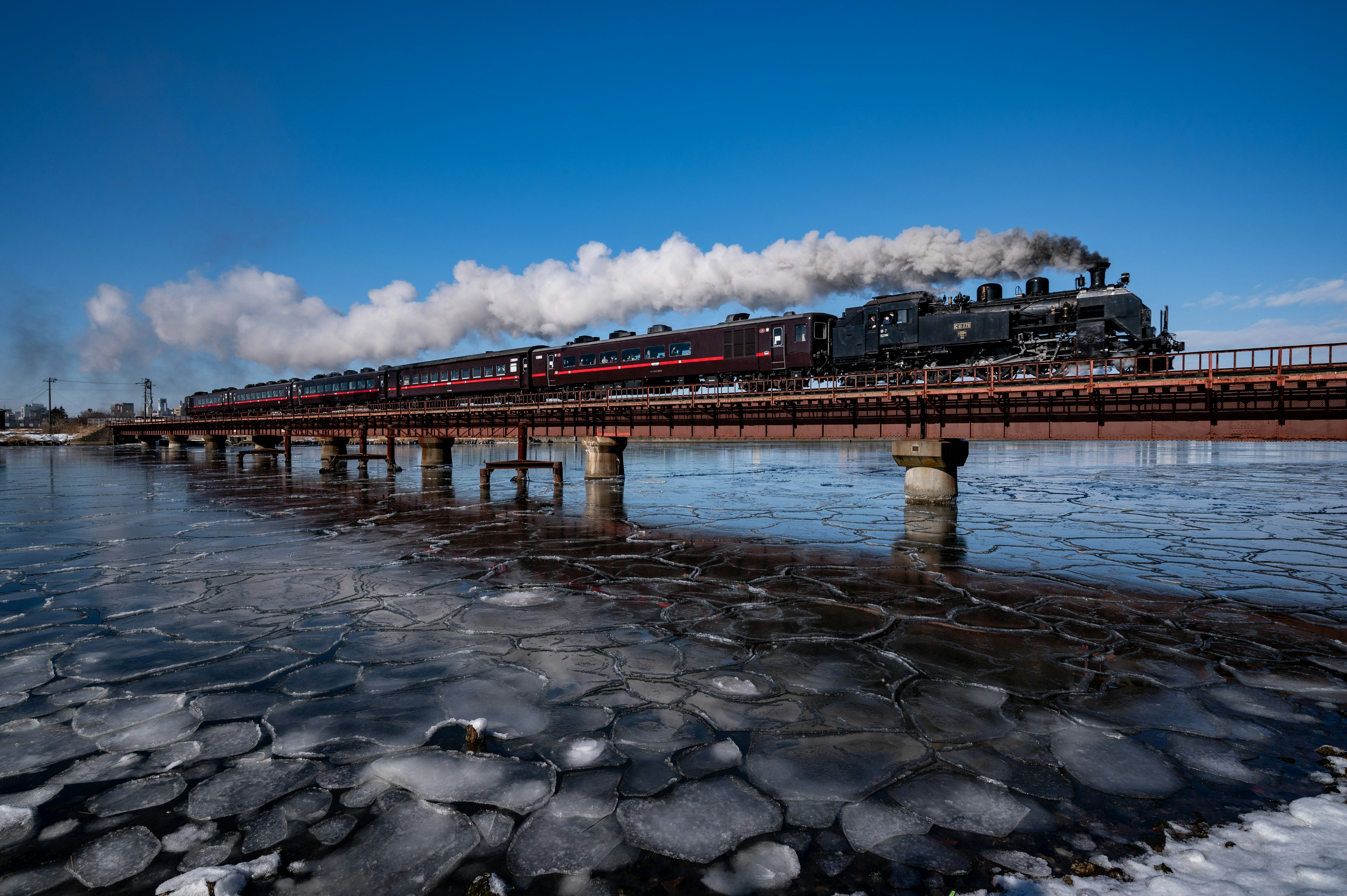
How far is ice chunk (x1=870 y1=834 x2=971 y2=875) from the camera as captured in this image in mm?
2756

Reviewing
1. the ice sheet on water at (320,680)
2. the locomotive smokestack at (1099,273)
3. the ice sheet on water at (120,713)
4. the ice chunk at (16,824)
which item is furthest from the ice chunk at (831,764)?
the locomotive smokestack at (1099,273)

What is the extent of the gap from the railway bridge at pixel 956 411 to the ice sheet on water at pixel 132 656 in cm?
1468

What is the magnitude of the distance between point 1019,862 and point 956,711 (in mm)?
1689

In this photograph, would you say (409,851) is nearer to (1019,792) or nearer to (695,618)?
(1019,792)

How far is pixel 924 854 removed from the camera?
9.38ft

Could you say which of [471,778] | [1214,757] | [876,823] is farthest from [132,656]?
[1214,757]

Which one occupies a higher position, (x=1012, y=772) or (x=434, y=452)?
(x=434, y=452)

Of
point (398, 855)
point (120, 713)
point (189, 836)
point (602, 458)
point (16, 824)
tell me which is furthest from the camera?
point (602, 458)

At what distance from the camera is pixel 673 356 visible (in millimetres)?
27828

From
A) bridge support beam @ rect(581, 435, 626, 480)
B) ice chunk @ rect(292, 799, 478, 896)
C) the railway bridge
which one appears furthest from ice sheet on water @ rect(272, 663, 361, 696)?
bridge support beam @ rect(581, 435, 626, 480)

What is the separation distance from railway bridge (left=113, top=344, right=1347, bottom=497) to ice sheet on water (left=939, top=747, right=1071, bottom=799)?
40.7 feet

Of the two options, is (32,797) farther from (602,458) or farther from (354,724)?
(602,458)

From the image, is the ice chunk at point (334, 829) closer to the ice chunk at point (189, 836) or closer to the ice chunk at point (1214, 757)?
the ice chunk at point (189, 836)

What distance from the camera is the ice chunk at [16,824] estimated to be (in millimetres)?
2941
